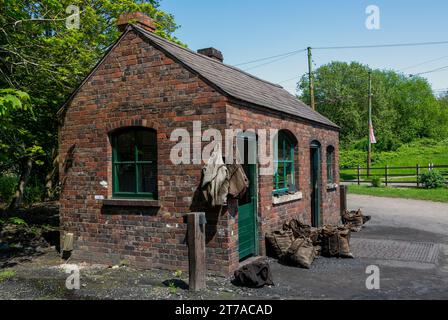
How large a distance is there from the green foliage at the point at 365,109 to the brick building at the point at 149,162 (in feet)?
131

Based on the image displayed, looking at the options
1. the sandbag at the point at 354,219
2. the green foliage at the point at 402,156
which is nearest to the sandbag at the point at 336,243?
the sandbag at the point at 354,219

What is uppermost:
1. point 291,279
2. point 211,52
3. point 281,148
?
point 211,52

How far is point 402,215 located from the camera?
14875 mm

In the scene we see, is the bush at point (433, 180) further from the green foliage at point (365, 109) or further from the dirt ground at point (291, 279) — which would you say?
the green foliage at point (365, 109)

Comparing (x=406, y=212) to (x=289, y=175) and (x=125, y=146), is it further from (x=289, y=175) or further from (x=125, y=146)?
(x=125, y=146)

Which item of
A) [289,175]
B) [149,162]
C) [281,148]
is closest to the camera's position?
[149,162]

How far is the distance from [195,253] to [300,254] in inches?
97.9

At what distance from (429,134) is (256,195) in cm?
5862

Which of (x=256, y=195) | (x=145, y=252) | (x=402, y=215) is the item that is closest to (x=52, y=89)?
(x=145, y=252)

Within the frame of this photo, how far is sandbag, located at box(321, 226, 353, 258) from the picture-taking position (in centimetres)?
859

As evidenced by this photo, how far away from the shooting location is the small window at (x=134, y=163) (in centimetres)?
805

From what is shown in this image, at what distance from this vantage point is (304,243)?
812 cm

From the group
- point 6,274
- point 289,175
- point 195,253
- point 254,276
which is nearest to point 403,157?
point 289,175

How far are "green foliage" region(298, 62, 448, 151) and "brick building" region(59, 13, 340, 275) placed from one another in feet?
131
